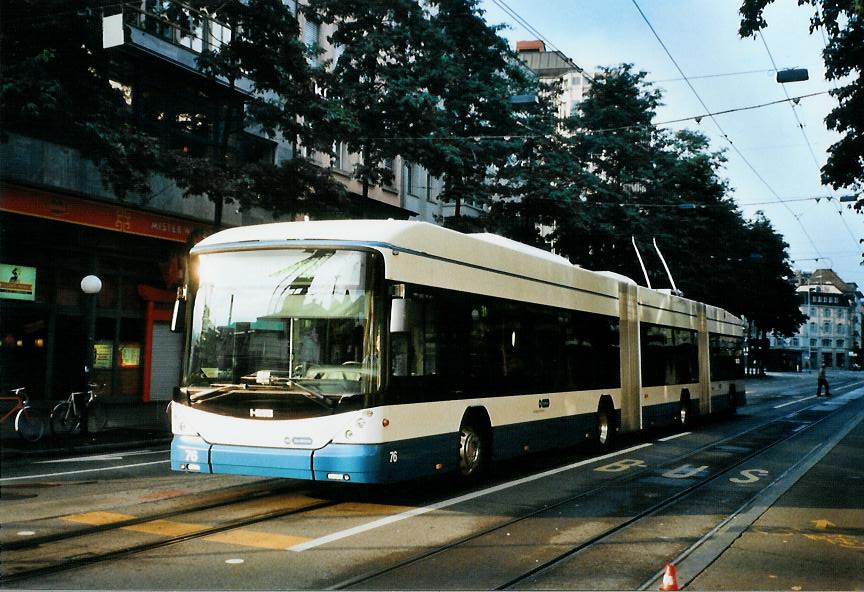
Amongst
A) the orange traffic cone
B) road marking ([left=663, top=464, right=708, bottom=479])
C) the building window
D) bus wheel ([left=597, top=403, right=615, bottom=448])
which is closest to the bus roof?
road marking ([left=663, top=464, right=708, bottom=479])

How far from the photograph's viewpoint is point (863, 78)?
17.7 meters

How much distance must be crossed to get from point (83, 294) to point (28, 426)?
7555 millimetres

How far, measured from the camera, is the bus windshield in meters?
8.54

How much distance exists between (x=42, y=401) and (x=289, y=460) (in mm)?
14693

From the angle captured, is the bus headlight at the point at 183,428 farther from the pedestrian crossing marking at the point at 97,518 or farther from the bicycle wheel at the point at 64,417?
the bicycle wheel at the point at 64,417

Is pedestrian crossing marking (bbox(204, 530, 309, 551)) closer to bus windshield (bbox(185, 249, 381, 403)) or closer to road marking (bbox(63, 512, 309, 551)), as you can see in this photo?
road marking (bbox(63, 512, 309, 551))

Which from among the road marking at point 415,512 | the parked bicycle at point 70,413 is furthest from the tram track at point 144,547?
the parked bicycle at point 70,413

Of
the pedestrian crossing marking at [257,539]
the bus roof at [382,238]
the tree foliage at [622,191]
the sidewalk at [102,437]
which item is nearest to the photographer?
the pedestrian crossing marking at [257,539]

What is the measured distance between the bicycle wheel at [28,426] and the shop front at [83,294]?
10.5 feet

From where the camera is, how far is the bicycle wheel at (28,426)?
1498 cm

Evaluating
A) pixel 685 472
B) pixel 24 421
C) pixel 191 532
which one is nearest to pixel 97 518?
pixel 191 532

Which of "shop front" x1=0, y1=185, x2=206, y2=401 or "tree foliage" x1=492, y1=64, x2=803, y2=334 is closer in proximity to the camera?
"shop front" x1=0, y1=185, x2=206, y2=401

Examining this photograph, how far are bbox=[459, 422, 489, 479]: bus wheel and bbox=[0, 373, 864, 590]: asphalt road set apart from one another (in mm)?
265

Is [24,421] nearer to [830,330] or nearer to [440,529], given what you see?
[440,529]
